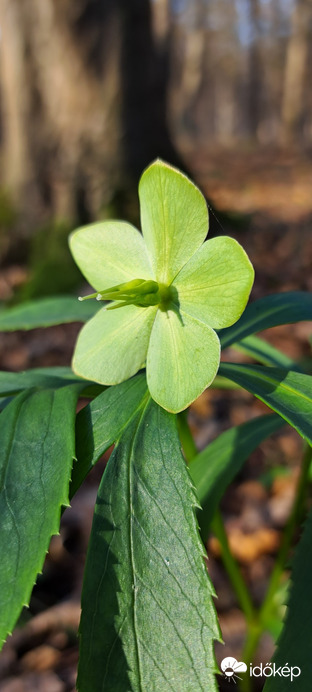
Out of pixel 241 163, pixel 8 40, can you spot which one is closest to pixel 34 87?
pixel 8 40

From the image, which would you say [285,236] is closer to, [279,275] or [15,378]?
[279,275]

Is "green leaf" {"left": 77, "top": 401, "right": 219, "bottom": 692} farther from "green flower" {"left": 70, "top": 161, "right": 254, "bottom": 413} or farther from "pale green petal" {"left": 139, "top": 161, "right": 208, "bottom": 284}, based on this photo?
"pale green petal" {"left": 139, "top": 161, "right": 208, "bottom": 284}

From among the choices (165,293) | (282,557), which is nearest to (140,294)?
(165,293)

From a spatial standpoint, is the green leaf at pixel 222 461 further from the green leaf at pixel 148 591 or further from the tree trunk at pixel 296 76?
the tree trunk at pixel 296 76

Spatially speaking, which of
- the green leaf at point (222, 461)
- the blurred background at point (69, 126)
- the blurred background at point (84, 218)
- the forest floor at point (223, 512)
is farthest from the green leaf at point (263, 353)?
the blurred background at point (69, 126)

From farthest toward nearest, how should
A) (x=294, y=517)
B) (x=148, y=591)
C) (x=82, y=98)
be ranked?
1. (x=82, y=98)
2. (x=294, y=517)
3. (x=148, y=591)

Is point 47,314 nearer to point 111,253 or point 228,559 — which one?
point 111,253
